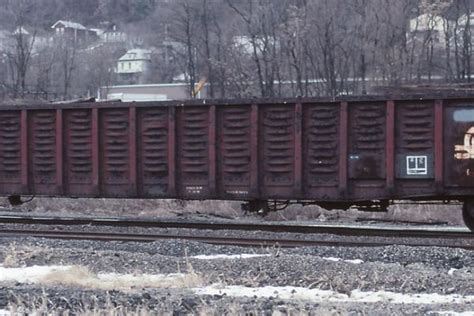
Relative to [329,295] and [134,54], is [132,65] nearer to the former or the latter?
[134,54]

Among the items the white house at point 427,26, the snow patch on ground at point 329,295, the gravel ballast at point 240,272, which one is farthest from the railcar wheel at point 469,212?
the white house at point 427,26

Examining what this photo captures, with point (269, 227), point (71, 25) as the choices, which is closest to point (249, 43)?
point (269, 227)

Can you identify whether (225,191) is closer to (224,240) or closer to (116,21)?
(224,240)

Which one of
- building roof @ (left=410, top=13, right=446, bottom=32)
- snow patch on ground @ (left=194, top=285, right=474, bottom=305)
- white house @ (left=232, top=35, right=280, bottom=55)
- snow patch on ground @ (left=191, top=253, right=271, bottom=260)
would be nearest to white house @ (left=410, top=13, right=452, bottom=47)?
building roof @ (left=410, top=13, right=446, bottom=32)

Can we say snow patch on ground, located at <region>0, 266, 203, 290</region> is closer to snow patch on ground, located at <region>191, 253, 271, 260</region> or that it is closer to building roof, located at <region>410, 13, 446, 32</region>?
snow patch on ground, located at <region>191, 253, 271, 260</region>

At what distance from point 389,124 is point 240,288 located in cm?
611

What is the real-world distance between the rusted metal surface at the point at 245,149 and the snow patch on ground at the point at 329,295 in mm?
5534

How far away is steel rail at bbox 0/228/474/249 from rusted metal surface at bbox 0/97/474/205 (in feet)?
3.91

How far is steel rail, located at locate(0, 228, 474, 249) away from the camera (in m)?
12.6

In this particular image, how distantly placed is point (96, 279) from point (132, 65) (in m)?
103

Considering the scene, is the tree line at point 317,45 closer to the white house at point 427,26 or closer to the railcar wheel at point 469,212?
the white house at point 427,26

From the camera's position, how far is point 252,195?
569 inches

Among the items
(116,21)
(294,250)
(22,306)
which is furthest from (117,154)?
(116,21)

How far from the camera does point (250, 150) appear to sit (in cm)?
1452
